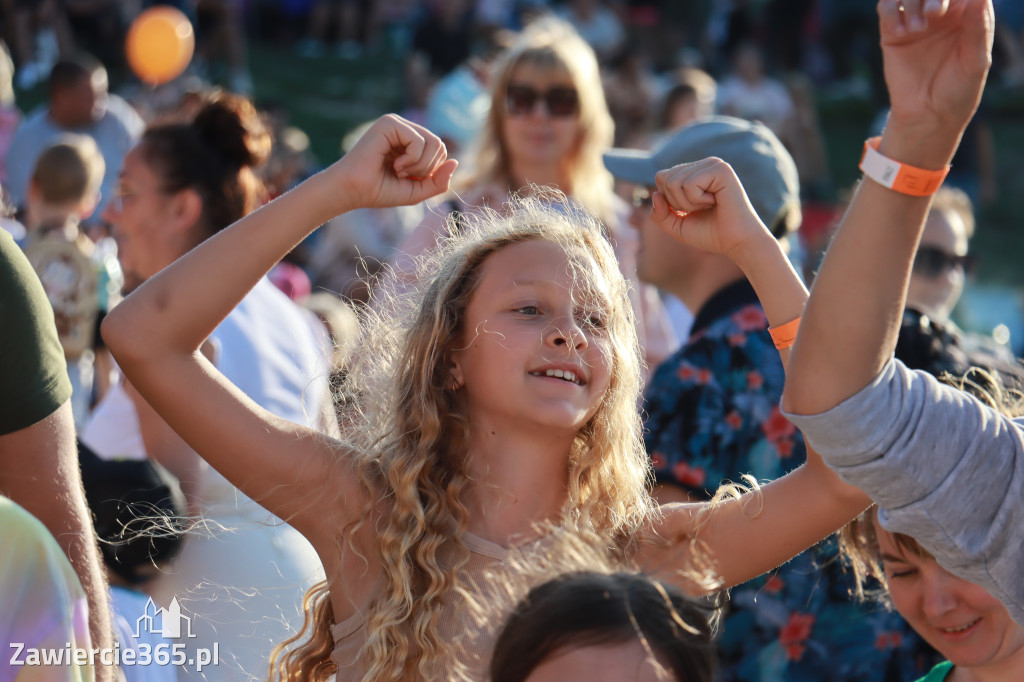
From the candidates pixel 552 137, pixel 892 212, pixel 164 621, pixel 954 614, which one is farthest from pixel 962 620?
pixel 552 137

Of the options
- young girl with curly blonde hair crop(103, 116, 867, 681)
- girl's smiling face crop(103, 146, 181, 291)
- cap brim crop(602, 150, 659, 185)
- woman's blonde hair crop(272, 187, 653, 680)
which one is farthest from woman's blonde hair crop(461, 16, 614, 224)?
young girl with curly blonde hair crop(103, 116, 867, 681)

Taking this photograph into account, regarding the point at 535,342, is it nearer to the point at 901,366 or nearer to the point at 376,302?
the point at 901,366

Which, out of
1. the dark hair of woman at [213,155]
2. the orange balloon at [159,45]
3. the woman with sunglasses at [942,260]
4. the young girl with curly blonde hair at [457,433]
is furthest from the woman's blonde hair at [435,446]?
the orange balloon at [159,45]

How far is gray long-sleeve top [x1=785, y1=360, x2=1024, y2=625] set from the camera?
1402 millimetres

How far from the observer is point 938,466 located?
142 cm

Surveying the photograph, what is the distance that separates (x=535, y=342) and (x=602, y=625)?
84 centimetres

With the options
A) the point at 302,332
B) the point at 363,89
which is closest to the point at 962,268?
the point at 302,332

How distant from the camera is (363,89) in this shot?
628 inches

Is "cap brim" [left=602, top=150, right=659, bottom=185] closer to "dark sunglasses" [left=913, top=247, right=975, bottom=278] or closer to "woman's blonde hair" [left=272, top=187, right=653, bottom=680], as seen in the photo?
"woman's blonde hair" [left=272, top=187, right=653, bottom=680]

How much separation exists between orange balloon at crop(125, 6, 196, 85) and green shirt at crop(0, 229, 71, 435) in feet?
33.1

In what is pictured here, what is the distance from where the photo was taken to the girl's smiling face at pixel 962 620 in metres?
1.92

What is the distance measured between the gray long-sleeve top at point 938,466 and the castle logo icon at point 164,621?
64.4 inches

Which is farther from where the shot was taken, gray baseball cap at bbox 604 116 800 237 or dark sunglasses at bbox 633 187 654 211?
dark sunglasses at bbox 633 187 654 211

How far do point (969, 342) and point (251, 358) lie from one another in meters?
2.15
